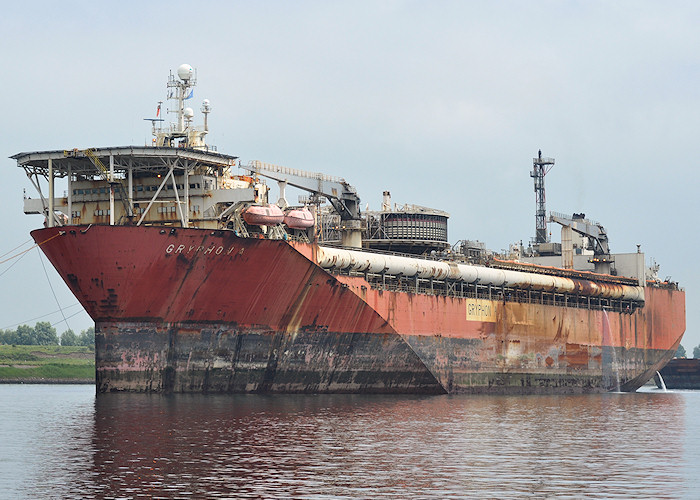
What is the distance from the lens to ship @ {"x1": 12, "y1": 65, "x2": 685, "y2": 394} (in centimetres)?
5153

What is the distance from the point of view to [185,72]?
60875mm

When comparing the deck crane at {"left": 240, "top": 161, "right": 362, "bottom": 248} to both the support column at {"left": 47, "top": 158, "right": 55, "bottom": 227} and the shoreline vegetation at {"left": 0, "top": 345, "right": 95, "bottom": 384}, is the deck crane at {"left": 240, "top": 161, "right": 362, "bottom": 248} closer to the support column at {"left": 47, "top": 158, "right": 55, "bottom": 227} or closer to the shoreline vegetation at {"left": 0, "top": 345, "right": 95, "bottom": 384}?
the support column at {"left": 47, "top": 158, "right": 55, "bottom": 227}

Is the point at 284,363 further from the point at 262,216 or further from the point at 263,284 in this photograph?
the point at 262,216

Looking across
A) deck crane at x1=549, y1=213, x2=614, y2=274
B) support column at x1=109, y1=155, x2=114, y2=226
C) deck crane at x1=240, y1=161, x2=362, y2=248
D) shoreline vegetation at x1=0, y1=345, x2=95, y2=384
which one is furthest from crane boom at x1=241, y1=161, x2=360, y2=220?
shoreline vegetation at x1=0, y1=345, x2=95, y2=384

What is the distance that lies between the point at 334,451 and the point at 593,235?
5630 centimetres

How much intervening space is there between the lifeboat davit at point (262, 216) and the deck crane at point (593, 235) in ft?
113

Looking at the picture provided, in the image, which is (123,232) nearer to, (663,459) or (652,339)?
(663,459)

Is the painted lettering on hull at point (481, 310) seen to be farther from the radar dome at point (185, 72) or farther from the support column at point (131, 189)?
the support column at point (131, 189)

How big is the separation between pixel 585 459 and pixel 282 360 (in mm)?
25796

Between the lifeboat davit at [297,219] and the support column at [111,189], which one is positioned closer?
the support column at [111,189]

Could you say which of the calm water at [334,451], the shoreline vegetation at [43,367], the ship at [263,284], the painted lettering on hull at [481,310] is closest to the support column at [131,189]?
the ship at [263,284]

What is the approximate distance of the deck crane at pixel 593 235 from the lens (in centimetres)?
8400

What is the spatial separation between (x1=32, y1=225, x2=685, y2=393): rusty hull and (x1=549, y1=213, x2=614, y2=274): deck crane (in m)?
18.1

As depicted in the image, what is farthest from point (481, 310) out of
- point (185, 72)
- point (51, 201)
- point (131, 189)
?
point (51, 201)
